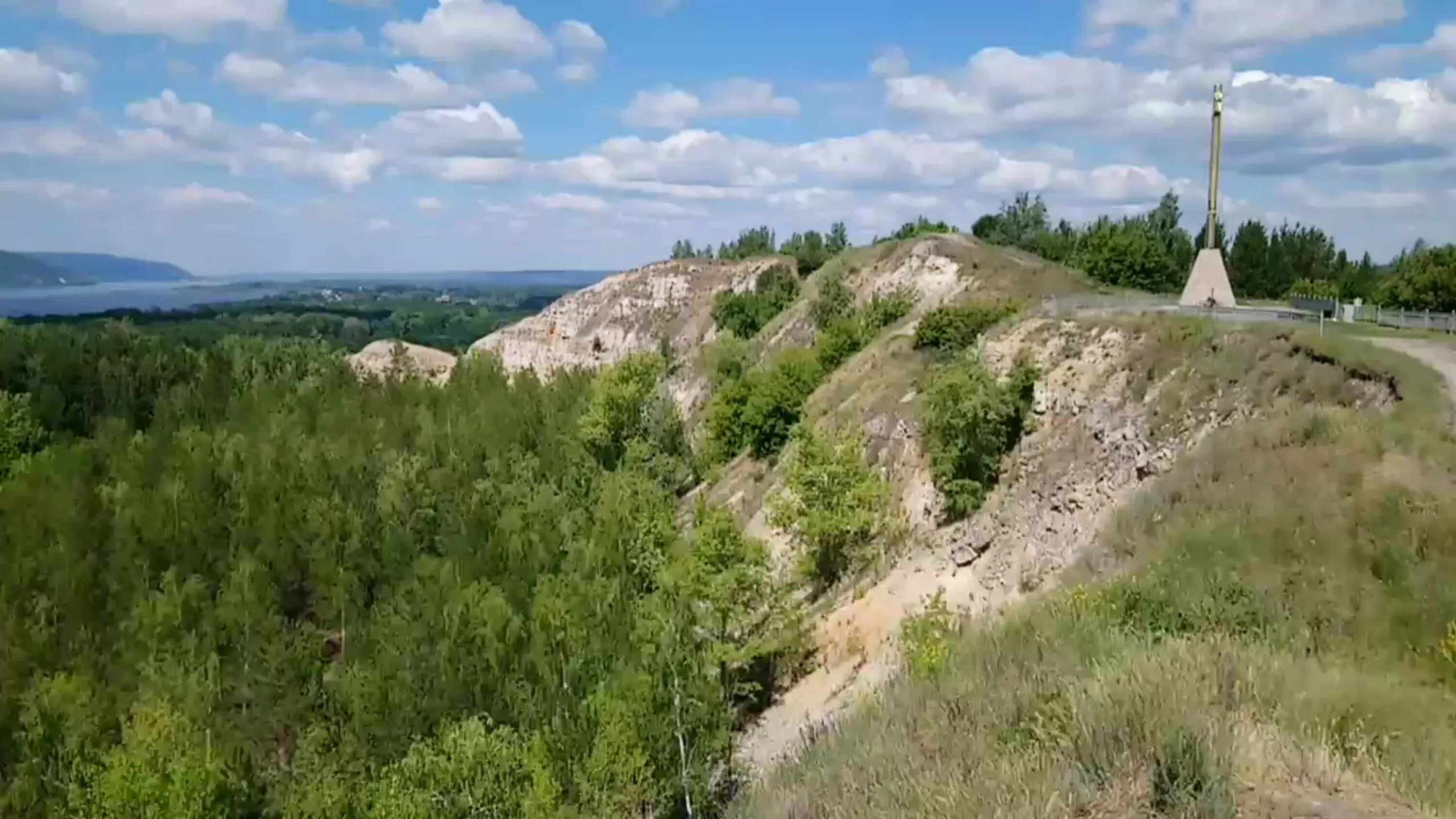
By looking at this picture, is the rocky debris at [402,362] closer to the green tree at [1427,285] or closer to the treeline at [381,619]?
the treeline at [381,619]

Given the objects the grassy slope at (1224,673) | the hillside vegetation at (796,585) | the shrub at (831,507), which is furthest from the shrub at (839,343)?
the grassy slope at (1224,673)

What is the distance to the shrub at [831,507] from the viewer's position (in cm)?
3453

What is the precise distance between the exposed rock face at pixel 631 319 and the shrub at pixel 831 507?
43852 mm

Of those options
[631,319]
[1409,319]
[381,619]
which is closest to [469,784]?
[381,619]

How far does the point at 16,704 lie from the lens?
35875mm

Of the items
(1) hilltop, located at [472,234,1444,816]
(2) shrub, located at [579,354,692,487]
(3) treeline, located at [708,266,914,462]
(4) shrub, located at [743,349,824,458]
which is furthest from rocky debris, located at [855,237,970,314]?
(2) shrub, located at [579,354,692,487]

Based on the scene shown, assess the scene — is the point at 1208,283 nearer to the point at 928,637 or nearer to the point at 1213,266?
the point at 1213,266

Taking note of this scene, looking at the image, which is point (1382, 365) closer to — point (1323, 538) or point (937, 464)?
point (1323, 538)

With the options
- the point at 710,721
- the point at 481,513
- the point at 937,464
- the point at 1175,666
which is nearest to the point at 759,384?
the point at 481,513

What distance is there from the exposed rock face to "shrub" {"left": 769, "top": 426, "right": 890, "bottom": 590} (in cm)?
4385

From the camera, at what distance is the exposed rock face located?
90.2m

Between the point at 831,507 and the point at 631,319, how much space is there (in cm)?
6404

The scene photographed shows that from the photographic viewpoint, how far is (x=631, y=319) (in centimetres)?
9656

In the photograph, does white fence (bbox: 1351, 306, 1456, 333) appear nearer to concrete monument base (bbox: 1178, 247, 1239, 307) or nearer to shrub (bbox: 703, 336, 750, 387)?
concrete monument base (bbox: 1178, 247, 1239, 307)
